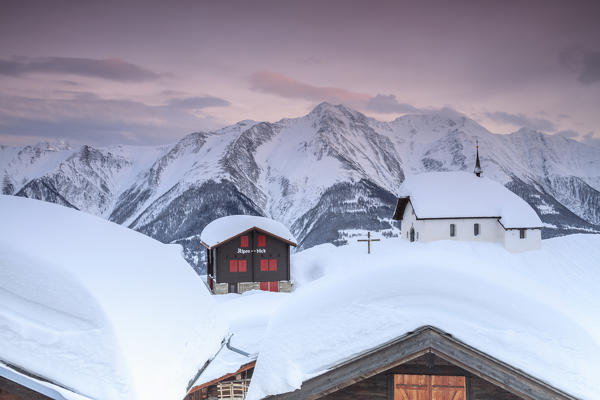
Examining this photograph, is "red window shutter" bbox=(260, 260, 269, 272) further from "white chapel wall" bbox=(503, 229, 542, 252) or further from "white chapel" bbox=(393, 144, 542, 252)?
"white chapel wall" bbox=(503, 229, 542, 252)

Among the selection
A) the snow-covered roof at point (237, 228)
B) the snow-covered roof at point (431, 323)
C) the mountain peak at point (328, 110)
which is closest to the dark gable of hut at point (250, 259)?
the snow-covered roof at point (237, 228)

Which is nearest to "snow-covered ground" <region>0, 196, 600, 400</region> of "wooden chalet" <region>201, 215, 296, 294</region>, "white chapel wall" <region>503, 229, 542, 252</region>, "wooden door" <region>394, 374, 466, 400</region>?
"wooden door" <region>394, 374, 466, 400</region>

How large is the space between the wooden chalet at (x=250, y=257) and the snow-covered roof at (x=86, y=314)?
2371 centimetres

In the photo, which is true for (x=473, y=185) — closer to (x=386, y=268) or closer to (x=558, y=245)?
Answer: (x=558, y=245)

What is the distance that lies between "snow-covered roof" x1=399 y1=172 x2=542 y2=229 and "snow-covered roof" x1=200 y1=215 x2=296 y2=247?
484 inches

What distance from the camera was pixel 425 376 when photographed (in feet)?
18.7

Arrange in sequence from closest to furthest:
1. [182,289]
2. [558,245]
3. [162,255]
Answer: [182,289], [162,255], [558,245]

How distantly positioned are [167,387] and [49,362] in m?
1.30

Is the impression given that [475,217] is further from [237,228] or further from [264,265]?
[237,228]

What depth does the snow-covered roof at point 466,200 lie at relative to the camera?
34562 mm

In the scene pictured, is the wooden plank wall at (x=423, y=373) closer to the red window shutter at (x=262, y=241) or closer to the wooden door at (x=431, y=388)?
the wooden door at (x=431, y=388)

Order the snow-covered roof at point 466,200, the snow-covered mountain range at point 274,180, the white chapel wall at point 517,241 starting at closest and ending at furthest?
the white chapel wall at point 517,241, the snow-covered roof at point 466,200, the snow-covered mountain range at point 274,180

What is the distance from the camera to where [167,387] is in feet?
15.9

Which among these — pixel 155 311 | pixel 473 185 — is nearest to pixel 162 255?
pixel 155 311
